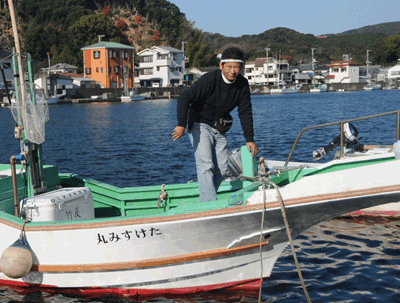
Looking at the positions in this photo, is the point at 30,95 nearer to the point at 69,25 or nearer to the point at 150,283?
the point at 150,283

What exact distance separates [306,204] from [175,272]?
6.47ft

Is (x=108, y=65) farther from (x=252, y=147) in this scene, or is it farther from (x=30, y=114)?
(x=252, y=147)

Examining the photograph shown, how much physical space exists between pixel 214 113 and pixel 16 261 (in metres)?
3.18

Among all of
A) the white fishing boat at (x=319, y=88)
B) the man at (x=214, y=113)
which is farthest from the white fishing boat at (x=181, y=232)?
the white fishing boat at (x=319, y=88)

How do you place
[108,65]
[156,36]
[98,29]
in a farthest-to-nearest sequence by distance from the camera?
[156,36] < [98,29] < [108,65]

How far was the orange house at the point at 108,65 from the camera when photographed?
89.9 meters

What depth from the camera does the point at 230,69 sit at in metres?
5.64

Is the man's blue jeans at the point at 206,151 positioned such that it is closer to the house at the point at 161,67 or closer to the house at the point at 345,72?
the house at the point at 161,67

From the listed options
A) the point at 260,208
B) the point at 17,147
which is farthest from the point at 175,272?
the point at 17,147

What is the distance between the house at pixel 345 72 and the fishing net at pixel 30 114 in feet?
428

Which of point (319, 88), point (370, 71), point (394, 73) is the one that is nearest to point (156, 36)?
point (319, 88)

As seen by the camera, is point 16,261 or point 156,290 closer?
point 16,261

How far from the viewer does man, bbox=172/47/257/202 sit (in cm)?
567

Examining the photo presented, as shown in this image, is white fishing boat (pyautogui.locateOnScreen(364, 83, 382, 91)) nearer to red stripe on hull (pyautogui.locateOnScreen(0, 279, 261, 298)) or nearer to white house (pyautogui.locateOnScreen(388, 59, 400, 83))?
white house (pyautogui.locateOnScreen(388, 59, 400, 83))
